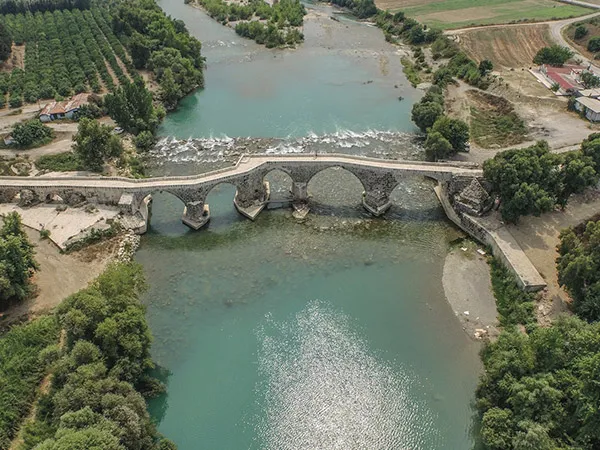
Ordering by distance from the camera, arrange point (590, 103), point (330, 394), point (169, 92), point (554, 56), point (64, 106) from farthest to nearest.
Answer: point (554, 56) → point (169, 92) → point (64, 106) → point (590, 103) → point (330, 394)

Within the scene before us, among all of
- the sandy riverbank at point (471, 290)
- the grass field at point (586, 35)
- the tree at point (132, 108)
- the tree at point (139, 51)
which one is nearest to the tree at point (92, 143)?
the tree at point (132, 108)

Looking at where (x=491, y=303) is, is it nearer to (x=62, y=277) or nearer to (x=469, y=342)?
(x=469, y=342)

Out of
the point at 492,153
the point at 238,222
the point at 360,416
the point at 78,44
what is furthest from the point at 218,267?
the point at 78,44

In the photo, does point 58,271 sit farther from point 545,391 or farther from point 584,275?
point 584,275

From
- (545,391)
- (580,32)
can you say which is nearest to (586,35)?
(580,32)

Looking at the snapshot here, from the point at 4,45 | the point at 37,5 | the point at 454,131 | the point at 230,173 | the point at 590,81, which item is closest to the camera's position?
the point at 230,173

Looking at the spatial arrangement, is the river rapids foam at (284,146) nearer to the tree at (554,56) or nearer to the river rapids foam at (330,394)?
the river rapids foam at (330,394)

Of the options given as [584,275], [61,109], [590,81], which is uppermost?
[590,81]

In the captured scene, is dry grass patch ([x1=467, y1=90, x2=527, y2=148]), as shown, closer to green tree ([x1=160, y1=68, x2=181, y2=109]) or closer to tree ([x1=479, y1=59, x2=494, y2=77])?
tree ([x1=479, y1=59, x2=494, y2=77])
